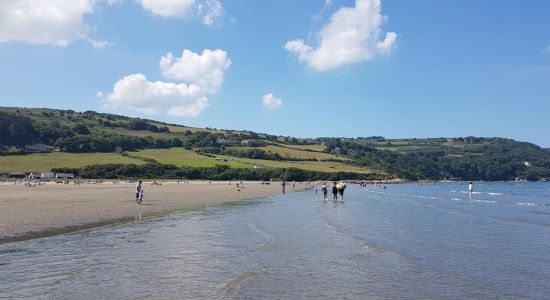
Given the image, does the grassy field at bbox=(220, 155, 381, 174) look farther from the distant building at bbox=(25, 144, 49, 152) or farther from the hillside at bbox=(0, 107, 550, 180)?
the distant building at bbox=(25, 144, 49, 152)

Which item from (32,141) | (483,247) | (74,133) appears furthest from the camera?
(74,133)

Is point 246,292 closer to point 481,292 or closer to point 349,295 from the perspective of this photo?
point 349,295

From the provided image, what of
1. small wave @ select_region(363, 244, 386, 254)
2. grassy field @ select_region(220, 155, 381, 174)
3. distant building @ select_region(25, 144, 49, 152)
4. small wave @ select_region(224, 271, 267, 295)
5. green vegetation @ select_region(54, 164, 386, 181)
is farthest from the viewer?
grassy field @ select_region(220, 155, 381, 174)

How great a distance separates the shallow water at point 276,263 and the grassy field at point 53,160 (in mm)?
97808

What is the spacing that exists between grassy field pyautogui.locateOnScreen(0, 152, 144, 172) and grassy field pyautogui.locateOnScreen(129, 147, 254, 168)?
8.22m

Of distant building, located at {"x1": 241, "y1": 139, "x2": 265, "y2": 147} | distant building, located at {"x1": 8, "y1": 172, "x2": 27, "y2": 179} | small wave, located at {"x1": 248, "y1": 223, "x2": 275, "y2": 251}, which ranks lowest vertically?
small wave, located at {"x1": 248, "y1": 223, "x2": 275, "y2": 251}

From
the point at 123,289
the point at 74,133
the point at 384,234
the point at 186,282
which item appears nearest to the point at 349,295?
the point at 186,282

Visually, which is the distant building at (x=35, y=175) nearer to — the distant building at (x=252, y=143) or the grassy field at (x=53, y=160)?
the grassy field at (x=53, y=160)

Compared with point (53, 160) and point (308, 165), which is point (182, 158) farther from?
point (308, 165)

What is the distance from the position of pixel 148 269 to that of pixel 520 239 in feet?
54.0

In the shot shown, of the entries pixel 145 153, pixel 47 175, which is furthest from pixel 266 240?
pixel 145 153

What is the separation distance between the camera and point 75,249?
16453 millimetres

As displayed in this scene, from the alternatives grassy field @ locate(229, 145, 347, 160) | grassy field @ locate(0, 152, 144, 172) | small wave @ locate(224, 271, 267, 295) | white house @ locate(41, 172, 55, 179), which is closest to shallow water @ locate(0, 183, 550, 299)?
small wave @ locate(224, 271, 267, 295)

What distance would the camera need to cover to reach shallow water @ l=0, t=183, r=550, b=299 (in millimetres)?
11125
